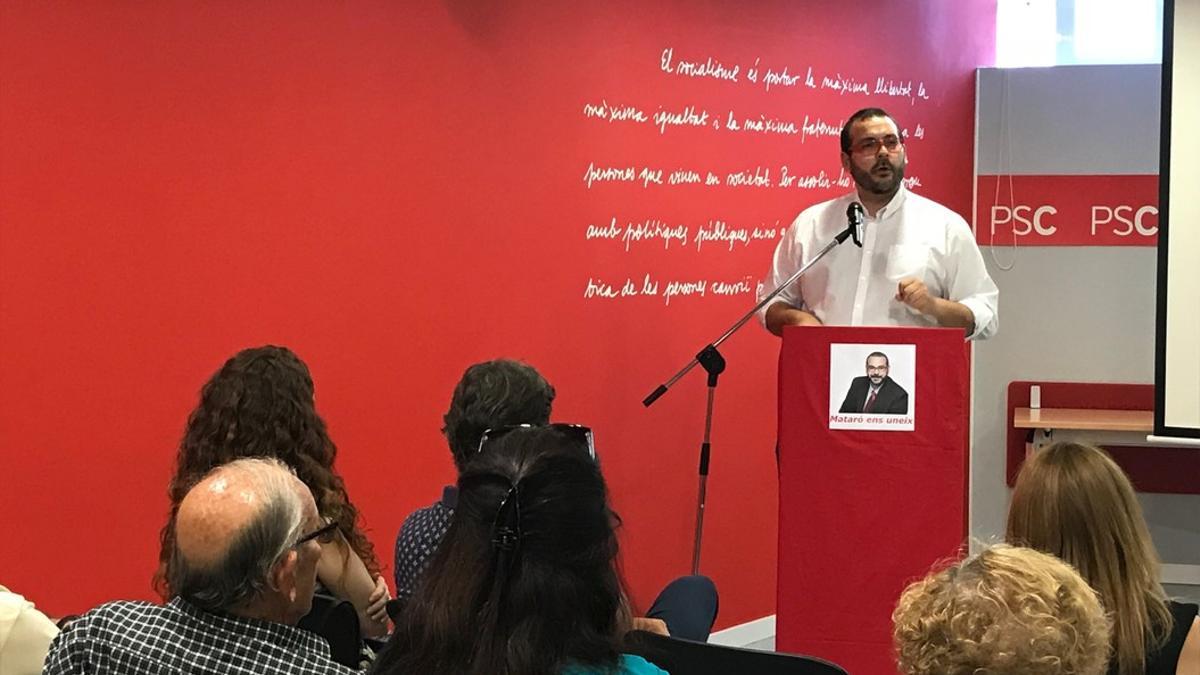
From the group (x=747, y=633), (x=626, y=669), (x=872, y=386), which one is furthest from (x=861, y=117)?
(x=626, y=669)

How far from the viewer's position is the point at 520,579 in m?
1.52

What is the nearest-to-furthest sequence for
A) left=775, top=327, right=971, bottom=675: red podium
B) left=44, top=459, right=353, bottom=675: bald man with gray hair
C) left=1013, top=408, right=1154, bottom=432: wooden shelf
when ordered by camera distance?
left=44, top=459, right=353, bottom=675: bald man with gray hair, left=775, top=327, right=971, bottom=675: red podium, left=1013, top=408, right=1154, bottom=432: wooden shelf

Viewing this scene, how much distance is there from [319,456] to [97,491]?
76cm

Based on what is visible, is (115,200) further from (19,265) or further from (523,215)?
(523,215)

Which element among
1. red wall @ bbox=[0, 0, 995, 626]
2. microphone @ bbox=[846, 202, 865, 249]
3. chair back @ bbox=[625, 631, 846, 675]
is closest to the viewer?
chair back @ bbox=[625, 631, 846, 675]

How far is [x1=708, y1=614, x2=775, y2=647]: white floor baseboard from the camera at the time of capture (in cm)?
495

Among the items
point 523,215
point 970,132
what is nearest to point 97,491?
point 523,215

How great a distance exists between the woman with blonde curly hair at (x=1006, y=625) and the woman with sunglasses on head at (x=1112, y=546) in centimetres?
59

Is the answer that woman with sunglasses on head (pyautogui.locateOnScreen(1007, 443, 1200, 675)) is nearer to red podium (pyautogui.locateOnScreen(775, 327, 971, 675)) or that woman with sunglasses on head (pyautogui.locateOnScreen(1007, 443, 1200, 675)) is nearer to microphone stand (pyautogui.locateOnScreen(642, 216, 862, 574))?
red podium (pyautogui.locateOnScreen(775, 327, 971, 675))

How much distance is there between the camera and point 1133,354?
5762mm

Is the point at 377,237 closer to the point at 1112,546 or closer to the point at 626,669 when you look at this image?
the point at 1112,546

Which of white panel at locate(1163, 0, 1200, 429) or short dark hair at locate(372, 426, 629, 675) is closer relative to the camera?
short dark hair at locate(372, 426, 629, 675)

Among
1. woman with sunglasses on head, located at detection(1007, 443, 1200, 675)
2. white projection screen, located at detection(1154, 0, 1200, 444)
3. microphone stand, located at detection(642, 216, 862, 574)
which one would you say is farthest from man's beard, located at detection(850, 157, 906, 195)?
woman with sunglasses on head, located at detection(1007, 443, 1200, 675)

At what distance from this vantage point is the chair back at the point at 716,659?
→ 1918mm
